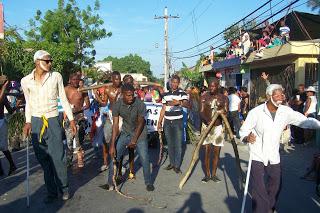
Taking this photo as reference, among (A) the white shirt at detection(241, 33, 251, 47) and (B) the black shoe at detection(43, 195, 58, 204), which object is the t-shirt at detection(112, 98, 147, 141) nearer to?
(B) the black shoe at detection(43, 195, 58, 204)

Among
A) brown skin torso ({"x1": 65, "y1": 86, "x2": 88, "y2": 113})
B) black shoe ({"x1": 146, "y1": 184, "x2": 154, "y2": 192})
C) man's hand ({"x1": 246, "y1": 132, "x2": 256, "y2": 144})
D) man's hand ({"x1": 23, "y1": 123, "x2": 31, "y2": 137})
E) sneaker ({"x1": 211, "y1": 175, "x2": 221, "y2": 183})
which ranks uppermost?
brown skin torso ({"x1": 65, "y1": 86, "x2": 88, "y2": 113})

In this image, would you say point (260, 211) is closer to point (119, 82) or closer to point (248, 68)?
point (119, 82)

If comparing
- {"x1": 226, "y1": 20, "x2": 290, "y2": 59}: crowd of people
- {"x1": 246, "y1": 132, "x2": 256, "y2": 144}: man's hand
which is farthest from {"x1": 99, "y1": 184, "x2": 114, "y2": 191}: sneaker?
{"x1": 226, "y1": 20, "x2": 290, "y2": 59}: crowd of people

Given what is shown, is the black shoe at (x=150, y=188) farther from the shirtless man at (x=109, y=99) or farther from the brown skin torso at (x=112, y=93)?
the brown skin torso at (x=112, y=93)

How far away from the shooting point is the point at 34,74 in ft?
18.9

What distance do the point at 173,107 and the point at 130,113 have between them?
5.07 ft

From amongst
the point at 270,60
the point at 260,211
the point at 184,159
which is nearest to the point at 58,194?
the point at 260,211

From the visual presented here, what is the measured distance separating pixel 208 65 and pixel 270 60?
10732 mm

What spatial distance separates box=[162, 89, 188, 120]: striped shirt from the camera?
25.7ft

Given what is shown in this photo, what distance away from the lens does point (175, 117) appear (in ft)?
25.6

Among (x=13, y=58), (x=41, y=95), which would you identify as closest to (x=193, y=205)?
(x=41, y=95)

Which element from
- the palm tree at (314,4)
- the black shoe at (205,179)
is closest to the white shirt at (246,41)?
the palm tree at (314,4)

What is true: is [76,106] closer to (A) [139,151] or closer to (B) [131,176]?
(B) [131,176]

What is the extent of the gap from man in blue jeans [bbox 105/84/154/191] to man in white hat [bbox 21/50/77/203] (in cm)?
89
